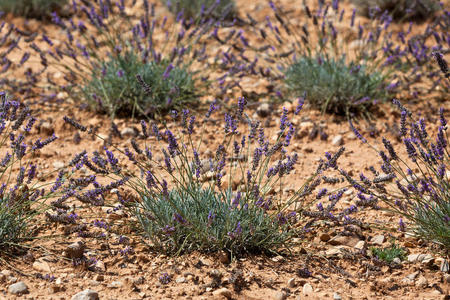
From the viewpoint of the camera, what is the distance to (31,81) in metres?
5.51

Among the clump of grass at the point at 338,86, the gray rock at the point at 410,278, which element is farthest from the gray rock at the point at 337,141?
the gray rock at the point at 410,278

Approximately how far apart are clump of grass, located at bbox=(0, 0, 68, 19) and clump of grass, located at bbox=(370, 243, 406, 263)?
5.70m

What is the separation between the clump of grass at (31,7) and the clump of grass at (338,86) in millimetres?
3768

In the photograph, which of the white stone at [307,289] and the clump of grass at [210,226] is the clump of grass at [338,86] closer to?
the clump of grass at [210,226]

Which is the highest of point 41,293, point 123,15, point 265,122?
point 123,15

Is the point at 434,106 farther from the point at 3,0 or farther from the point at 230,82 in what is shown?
→ the point at 3,0

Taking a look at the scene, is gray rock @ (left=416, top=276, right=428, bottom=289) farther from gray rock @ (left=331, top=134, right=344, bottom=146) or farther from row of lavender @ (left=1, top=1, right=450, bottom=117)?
row of lavender @ (left=1, top=1, right=450, bottom=117)

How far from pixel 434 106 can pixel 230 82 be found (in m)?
1.95

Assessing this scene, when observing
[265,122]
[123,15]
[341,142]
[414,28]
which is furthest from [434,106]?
[123,15]

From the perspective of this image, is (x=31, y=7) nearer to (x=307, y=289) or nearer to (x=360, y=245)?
(x=360, y=245)

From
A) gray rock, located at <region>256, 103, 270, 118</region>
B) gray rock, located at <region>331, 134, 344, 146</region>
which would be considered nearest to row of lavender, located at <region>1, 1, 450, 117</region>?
gray rock, located at <region>256, 103, 270, 118</region>

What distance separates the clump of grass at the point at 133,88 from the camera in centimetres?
511

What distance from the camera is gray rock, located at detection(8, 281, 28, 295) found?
8.89 feet

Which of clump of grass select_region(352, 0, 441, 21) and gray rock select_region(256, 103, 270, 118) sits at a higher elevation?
clump of grass select_region(352, 0, 441, 21)
